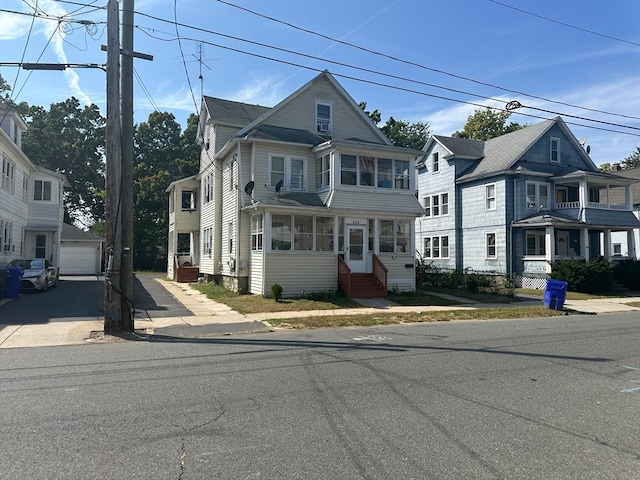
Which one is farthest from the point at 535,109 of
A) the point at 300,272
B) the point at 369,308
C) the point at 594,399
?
the point at 594,399

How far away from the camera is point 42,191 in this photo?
1101 inches

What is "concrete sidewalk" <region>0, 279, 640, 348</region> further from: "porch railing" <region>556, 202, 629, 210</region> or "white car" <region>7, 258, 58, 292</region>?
"porch railing" <region>556, 202, 629, 210</region>

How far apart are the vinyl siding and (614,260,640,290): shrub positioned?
18158 millimetres

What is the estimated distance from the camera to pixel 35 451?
4.27 meters

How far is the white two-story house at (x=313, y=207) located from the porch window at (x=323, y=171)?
45 mm

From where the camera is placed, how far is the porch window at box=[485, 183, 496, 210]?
2952cm

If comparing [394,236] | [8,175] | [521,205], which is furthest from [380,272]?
[8,175]

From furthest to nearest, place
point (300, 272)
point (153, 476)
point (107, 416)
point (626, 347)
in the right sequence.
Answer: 1. point (300, 272)
2. point (626, 347)
3. point (107, 416)
4. point (153, 476)

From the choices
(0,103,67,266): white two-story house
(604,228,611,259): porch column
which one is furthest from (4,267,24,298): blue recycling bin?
(604,228,611,259): porch column

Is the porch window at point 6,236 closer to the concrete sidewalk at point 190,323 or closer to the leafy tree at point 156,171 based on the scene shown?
the concrete sidewalk at point 190,323

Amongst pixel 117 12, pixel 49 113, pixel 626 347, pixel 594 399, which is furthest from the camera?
pixel 49 113

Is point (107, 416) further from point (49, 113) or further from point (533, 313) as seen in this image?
point (49, 113)

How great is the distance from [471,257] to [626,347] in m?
21.7

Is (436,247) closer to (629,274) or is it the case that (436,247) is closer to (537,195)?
(537,195)
